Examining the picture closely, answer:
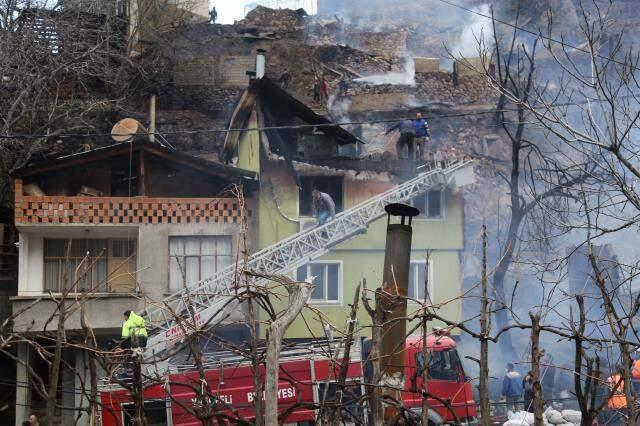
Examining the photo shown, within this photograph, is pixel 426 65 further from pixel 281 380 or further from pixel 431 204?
pixel 281 380

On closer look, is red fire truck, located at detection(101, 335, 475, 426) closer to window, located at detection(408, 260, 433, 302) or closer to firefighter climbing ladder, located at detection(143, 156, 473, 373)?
firefighter climbing ladder, located at detection(143, 156, 473, 373)

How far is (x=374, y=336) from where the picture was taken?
349 inches

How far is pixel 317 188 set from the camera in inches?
1123

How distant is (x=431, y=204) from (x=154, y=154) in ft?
32.0

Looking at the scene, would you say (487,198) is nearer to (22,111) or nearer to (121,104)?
(121,104)

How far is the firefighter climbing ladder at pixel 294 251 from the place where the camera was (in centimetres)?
2097

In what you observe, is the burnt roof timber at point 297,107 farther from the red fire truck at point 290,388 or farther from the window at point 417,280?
the red fire truck at point 290,388

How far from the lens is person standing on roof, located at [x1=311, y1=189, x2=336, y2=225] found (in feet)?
89.1

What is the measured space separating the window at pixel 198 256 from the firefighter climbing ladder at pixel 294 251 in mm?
687

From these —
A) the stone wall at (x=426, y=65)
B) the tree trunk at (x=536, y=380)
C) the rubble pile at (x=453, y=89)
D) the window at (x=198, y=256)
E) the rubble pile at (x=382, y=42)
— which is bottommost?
the tree trunk at (x=536, y=380)

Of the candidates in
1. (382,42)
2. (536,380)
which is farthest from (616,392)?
(382,42)

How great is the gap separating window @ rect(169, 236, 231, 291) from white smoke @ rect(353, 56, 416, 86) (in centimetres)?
1367

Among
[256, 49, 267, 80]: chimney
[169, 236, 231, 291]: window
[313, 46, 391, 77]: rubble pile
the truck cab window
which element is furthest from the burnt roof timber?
the truck cab window

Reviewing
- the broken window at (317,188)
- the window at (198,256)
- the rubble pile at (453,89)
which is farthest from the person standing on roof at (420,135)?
the window at (198,256)
